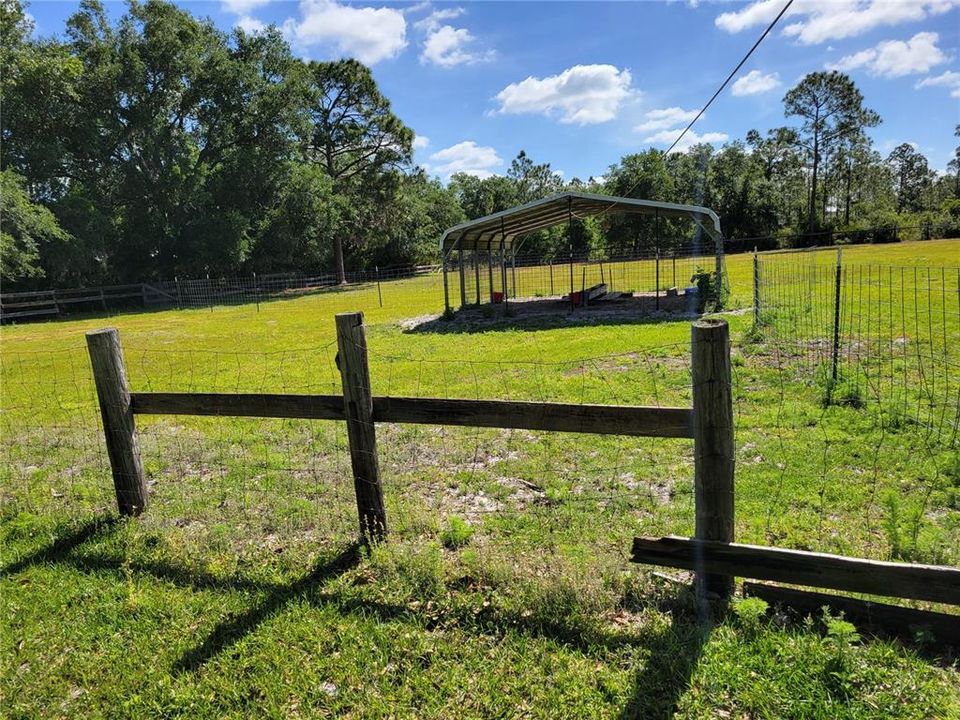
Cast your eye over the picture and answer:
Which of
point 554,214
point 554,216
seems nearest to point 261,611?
point 554,214

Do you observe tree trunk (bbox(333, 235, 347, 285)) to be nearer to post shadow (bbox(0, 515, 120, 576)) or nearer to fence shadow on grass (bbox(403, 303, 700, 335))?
fence shadow on grass (bbox(403, 303, 700, 335))

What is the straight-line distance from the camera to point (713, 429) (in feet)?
8.87

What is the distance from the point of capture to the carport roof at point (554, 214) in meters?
16.4

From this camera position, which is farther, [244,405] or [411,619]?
[244,405]

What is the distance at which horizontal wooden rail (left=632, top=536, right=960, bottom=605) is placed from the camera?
2383 mm

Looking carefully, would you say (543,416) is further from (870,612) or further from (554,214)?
(554,214)

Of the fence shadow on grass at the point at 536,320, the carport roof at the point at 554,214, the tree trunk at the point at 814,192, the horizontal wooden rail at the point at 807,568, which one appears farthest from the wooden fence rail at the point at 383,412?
the tree trunk at the point at 814,192

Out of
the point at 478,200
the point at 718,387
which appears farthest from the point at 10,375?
the point at 478,200

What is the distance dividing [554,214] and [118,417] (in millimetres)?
17172

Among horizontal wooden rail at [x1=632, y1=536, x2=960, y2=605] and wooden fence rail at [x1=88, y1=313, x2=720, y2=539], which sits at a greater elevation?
wooden fence rail at [x1=88, y1=313, x2=720, y2=539]

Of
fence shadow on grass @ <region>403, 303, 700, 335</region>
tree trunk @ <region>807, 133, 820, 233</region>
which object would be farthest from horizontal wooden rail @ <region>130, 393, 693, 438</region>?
tree trunk @ <region>807, 133, 820, 233</region>

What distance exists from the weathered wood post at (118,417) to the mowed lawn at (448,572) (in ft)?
0.69

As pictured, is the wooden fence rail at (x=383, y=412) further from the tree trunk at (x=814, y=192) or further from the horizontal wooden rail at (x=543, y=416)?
the tree trunk at (x=814, y=192)

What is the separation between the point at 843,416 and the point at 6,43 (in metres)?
40.2
